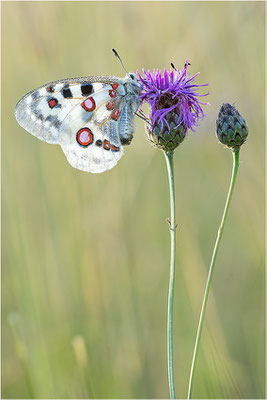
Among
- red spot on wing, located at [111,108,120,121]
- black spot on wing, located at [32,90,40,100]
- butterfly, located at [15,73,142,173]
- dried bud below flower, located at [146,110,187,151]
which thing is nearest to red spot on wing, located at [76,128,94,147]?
butterfly, located at [15,73,142,173]

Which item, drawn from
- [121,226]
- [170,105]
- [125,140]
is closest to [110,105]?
[125,140]

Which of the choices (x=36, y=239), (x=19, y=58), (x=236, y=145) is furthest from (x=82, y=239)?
(x=236, y=145)

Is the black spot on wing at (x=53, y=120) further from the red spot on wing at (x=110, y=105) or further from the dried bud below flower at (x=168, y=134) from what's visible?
the dried bud below flower at (x=168, y=134)

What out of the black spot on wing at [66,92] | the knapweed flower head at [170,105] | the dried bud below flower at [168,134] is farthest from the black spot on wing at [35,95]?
the dried bud below flower at [168,134]

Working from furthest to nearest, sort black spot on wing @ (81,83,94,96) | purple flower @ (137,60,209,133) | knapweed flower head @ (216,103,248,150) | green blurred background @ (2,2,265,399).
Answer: green blurred background @ (2,2,265,399)
black spot on wing @ (81,83,94,96)
purple flower @ (137,60,209,133)
knapweed flower head @ (216,103,248,150)

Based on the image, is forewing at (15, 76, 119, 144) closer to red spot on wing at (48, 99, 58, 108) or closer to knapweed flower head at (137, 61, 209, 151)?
red spot on wing at (48, 99, 58, 108)

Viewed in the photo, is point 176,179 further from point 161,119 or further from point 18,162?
point 161,119

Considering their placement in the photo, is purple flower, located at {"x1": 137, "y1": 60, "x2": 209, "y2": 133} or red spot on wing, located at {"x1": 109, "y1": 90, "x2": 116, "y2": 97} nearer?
purple flower, located at {"x1": 137, "y1": 60, "x2": 209, "y2": 133}
